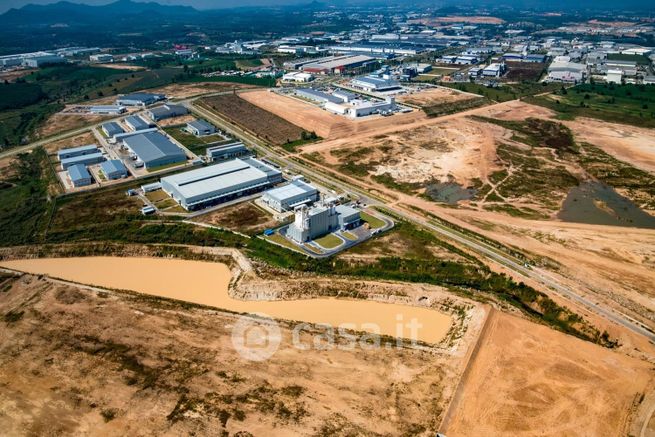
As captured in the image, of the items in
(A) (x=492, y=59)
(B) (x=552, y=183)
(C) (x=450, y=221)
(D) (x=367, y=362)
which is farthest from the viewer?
(A) (x=492, y=59)

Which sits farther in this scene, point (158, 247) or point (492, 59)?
point (492, 59)

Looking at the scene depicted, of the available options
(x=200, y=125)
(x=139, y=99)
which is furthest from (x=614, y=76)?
(x=139, y=99)

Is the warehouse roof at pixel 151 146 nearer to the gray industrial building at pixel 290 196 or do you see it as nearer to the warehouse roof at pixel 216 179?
the warehouse roof at pixel 216 179

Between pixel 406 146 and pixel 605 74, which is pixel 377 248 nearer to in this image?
pixel 406 146

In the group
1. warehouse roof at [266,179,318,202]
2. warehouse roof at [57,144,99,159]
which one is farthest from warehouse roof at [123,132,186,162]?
warehouse roof at [266,179,318,202]

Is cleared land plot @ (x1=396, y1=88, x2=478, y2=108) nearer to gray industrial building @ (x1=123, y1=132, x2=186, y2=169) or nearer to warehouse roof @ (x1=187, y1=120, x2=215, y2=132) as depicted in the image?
warehouse roof @ (x1=187, y1=120, x2=215, y2=132)

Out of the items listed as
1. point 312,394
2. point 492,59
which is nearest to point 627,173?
point 312,394

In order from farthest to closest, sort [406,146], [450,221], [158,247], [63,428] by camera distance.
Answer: [406,146]
[450,221]
[158,247]
[63,428]

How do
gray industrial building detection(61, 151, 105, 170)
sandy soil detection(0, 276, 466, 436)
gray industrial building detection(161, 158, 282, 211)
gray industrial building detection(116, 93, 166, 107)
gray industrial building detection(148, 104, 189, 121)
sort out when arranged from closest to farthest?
sandy soil detection(0, 276, 466, 436)
gray industrial building detection(161, 158, 282, 211)
gray industrial building detection(61, 151, 105, 170)
gray industrial building detection(148, 104, 189, 121)
gray industrial building detection(116, 93, 166, 107)
